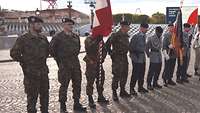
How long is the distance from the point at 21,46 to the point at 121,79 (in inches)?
135

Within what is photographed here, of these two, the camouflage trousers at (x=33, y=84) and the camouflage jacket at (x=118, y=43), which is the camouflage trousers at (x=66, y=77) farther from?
the camouflage jacket at (x=118, y=43)

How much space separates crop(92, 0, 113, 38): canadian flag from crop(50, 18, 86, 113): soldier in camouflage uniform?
3.72 ft

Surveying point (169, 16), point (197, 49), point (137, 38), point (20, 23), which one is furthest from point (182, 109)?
point (20, 23)

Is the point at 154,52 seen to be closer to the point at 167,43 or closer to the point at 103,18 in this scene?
the point at 167,43

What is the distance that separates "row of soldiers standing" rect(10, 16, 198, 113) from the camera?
8180mm

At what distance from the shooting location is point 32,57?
8172mm

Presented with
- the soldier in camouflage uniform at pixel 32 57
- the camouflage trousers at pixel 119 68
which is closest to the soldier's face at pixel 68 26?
the soldier in camouflage uniform at pixel 32 57

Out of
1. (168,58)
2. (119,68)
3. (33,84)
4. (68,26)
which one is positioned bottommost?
(168,58)

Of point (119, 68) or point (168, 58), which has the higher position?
point (119, 68)

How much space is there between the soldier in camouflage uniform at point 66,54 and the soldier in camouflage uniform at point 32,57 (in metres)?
0.87

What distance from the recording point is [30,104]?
27.2ft

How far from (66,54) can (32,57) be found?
3.85 ft

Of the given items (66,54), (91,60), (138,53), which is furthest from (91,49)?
(138,53)

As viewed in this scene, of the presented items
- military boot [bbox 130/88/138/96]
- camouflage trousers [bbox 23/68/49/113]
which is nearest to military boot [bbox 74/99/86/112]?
camouflage trousers [bbox 23/68/49/113]
